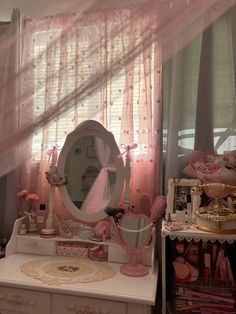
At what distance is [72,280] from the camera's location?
1.46 m

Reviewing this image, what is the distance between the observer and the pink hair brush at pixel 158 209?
1677 millimetres

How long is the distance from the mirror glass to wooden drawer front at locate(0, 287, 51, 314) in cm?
48

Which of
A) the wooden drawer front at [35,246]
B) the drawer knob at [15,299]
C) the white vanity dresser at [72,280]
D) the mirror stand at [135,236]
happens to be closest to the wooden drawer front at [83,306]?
the white vanity dresser at [72,280]

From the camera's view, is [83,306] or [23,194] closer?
[83,306]

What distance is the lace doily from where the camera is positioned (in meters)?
1.47

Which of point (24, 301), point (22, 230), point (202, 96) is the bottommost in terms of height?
point (24, 301)

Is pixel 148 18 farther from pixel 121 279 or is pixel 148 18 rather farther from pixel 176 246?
pixel 121 279

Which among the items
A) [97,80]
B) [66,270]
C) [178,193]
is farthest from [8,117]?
[178,193]

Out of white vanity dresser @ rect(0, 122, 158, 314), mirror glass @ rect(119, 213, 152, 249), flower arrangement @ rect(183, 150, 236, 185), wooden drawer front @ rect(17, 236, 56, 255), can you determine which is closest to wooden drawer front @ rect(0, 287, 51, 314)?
white vanity dresser @ rect(0, 122, 158, 314)

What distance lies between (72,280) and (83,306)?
13 centimetres

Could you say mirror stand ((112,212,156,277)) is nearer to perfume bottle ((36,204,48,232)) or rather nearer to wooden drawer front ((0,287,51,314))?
wooden drawer front ((0,287,51,314))

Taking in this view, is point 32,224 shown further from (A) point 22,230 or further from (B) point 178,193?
(B) point 178,193

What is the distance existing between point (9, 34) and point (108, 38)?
737 millimetres

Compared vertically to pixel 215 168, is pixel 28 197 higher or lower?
lower
